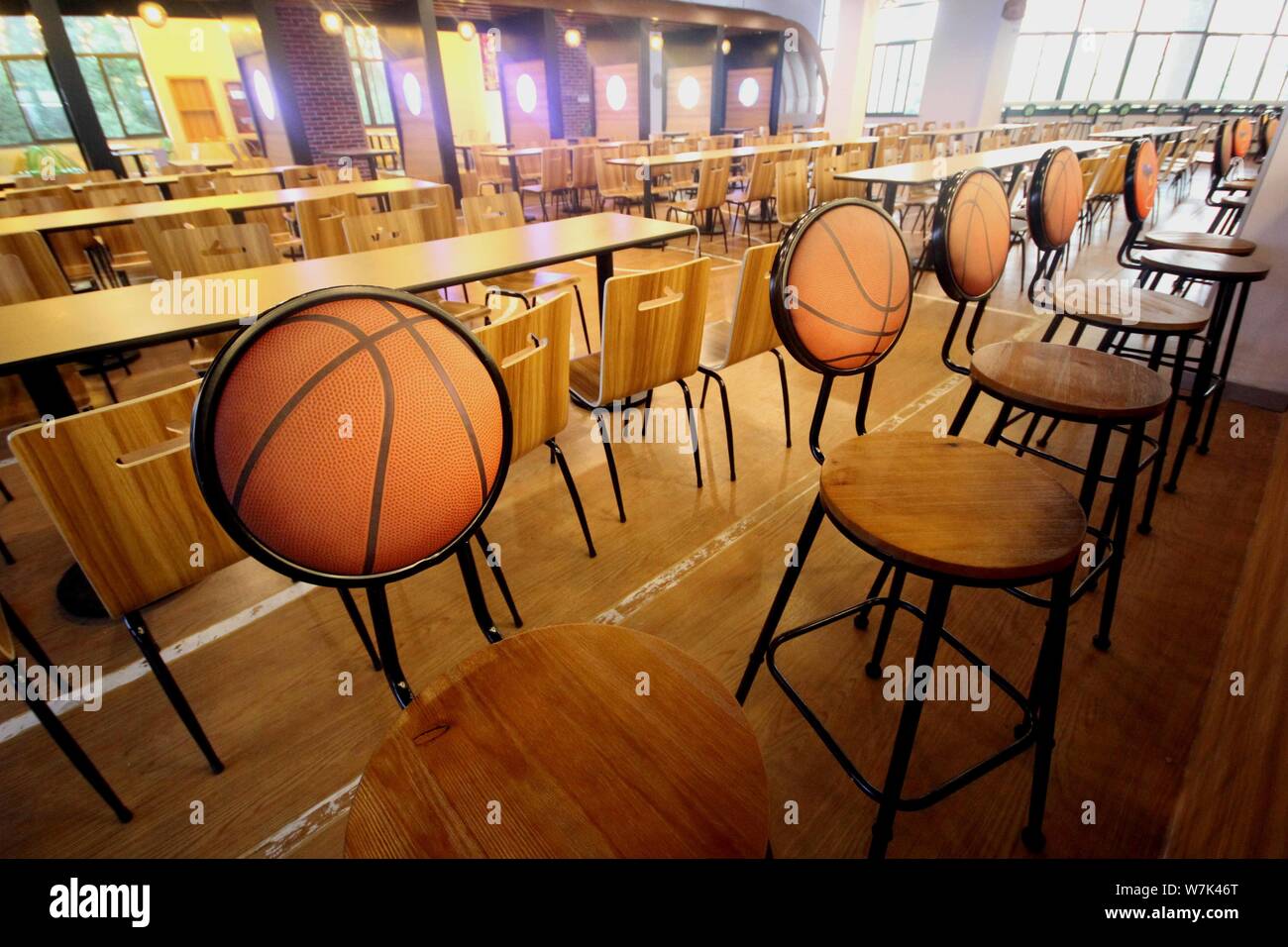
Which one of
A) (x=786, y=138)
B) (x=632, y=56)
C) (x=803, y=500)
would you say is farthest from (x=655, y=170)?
(x=632, y=56)

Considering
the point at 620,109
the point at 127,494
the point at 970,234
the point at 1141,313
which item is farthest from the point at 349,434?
the point at 620,109

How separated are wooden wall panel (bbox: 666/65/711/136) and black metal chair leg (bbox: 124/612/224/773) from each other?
48.3 ft

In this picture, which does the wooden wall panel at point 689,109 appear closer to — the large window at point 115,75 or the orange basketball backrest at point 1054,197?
the large window at point 115,75

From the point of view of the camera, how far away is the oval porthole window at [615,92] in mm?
11812

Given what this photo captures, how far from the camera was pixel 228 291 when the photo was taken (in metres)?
2.02

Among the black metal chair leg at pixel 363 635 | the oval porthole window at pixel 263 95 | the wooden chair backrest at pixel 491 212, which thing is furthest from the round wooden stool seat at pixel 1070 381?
the oval porthole window at pixel 263 95

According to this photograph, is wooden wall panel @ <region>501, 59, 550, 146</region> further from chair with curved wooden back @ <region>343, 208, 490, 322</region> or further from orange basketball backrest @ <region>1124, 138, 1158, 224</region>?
orange basketball backrest @ <region>1124, 138, 1158, 224</region>

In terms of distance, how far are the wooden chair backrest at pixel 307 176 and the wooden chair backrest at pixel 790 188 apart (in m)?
4.31

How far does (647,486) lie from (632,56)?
1201 cm

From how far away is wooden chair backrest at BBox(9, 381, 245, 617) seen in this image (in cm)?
105

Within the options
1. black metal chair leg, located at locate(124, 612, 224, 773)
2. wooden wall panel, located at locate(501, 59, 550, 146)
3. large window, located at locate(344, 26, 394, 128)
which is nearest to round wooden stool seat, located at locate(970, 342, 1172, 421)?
black metal chair leg, located at locate(124, 612, 224, 773)

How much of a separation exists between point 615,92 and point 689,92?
2.54 meters

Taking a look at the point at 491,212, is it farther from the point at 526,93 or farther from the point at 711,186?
the point at 526,93

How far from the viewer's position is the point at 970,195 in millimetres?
1720
